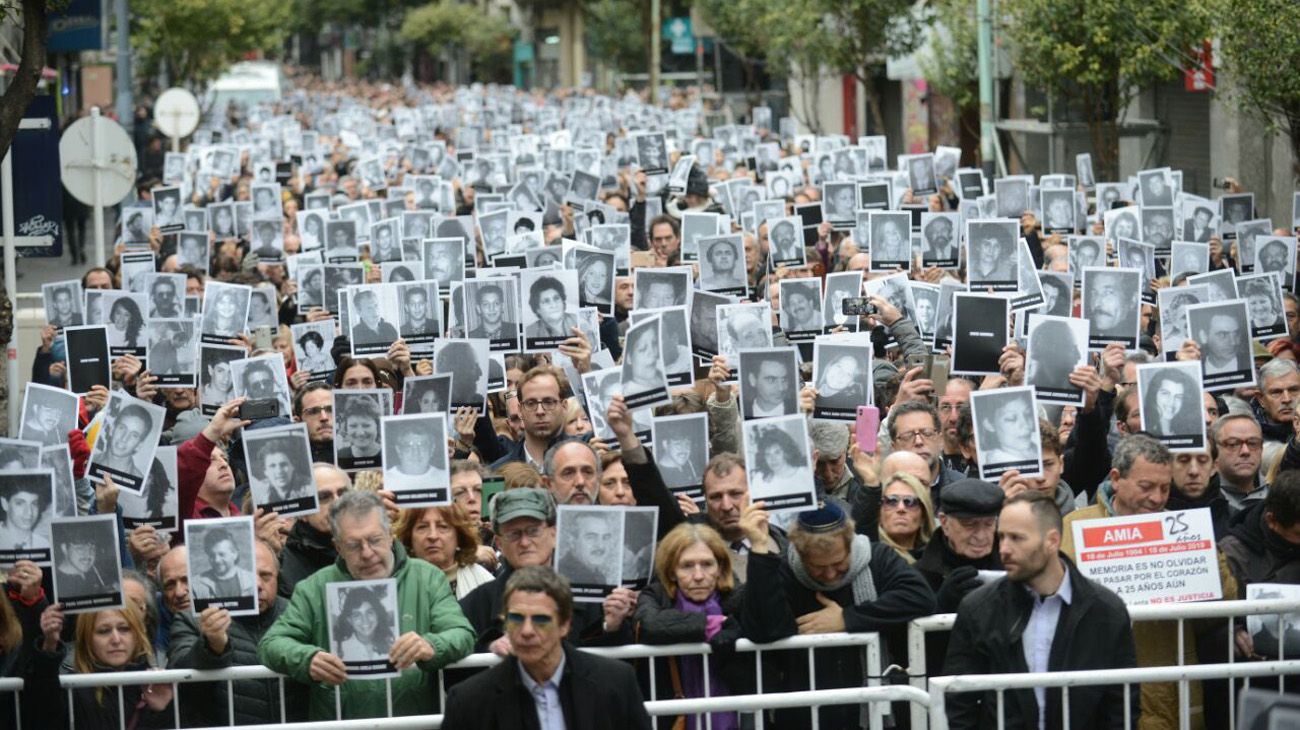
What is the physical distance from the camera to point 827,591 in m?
7.28

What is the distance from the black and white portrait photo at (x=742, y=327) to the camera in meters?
11.4

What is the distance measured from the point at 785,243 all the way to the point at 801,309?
4138mm

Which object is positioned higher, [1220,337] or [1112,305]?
[1112,305]

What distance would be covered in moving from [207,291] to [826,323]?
12.0 ft

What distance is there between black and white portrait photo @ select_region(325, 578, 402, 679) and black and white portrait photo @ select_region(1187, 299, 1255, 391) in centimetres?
511

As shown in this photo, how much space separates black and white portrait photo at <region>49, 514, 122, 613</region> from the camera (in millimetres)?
7125

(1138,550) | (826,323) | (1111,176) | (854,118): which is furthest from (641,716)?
(854,118)

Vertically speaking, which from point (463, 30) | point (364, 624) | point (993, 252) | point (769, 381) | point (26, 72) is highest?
point (463, 30)

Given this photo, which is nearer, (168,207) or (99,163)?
(99,163)

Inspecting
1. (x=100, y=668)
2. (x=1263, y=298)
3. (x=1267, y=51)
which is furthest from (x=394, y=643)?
(x=1267, y=51)

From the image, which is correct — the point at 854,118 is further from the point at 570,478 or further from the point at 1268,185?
the point at 570,478

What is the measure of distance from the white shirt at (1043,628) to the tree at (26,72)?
5363 millimetres

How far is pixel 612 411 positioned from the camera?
27.0 ft

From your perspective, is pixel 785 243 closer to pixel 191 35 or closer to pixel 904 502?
pixel 904 502
